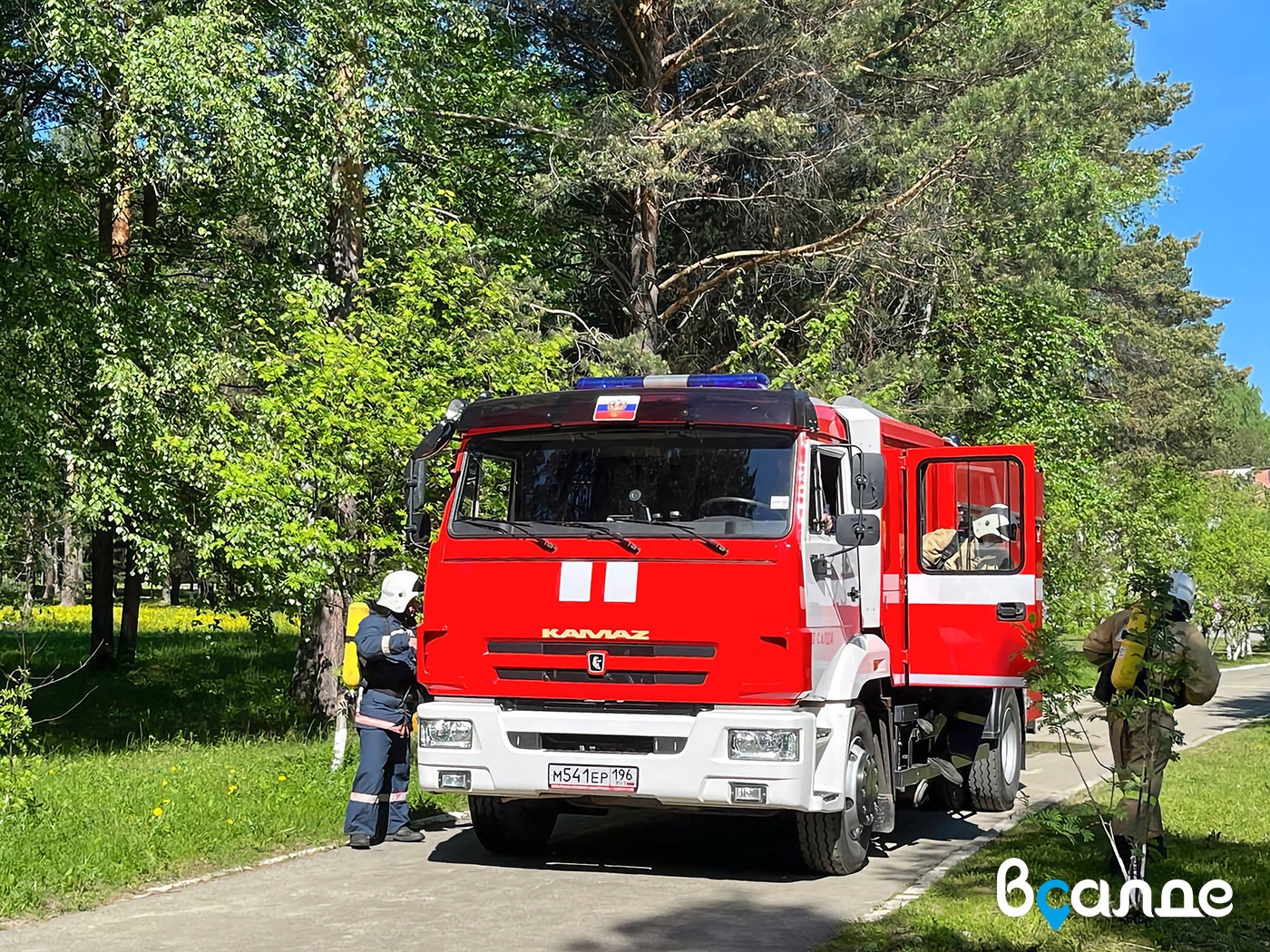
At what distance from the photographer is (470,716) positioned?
888 centimetres

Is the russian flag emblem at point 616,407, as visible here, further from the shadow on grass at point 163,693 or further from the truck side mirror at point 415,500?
the shadow on grass at point 163,693

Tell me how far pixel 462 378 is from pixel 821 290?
404 inches

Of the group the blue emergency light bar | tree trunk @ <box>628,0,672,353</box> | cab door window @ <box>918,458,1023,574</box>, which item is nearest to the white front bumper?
the blue emergency light bar

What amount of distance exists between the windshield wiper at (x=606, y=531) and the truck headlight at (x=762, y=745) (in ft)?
4.01

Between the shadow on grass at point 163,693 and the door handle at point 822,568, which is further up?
the door handle at point 822,568

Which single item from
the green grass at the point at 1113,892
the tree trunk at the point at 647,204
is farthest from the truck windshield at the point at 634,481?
the tree trunk at the point at 647,204

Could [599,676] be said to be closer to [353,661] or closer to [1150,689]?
[353,661]

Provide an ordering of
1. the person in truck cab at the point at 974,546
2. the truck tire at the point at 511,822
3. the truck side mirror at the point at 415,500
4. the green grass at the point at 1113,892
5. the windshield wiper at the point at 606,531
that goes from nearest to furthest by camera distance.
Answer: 1. the green grass at the point at 1113,892
2. the windshield wiper at the point at 606,531
3. the truck side mirror at the point at 415,500
4. the truck tire at the point at 511,822
5. the person in truck cab at the point at 974,546

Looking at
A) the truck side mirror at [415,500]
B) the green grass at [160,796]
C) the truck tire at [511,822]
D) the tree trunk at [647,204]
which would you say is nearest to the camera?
the green grass at [160,796]

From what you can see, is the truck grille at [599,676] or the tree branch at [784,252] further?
the tree branch at [784,252]

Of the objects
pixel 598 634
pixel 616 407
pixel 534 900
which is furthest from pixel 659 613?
pixel 534 900

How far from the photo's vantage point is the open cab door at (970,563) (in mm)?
10898

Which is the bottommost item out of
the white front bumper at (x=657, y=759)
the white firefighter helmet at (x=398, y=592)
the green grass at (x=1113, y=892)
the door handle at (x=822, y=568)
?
the green grass at (x=1113, y=892)

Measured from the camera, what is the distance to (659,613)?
856 cm
